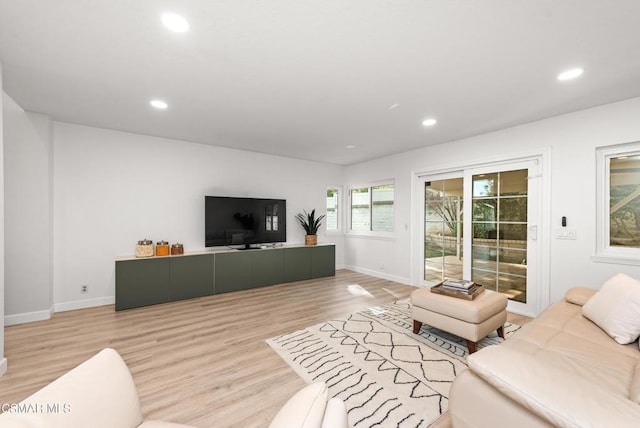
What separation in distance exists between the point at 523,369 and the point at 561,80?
2545 millimetres

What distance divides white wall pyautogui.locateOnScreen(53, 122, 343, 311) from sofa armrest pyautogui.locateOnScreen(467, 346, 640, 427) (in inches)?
174

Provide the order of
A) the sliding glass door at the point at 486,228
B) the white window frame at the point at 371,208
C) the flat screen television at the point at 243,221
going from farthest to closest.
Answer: the white window frame at the point at 371,208 → the flat screen television at the point at 243,221 → the sliding glass door at the point at 486,228

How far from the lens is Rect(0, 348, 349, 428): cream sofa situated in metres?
0.73

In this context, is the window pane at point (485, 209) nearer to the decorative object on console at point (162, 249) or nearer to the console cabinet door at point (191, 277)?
the console cabinet door at point (191, 277)

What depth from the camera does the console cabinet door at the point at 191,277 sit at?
156 inches

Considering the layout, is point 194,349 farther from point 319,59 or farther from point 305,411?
point 319,59

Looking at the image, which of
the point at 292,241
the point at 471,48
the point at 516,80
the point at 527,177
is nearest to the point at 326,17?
the point at 471,48

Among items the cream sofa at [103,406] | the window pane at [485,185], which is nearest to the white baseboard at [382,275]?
the window pane at [485,185]

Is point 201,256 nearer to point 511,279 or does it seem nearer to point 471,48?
point 471,48

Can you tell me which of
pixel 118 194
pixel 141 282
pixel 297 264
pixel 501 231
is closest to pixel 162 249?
pixel 141 282

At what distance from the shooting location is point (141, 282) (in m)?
3.70

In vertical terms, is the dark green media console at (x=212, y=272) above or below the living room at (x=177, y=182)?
below

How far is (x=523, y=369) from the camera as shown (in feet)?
3.67

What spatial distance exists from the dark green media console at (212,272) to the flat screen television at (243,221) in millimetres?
290
